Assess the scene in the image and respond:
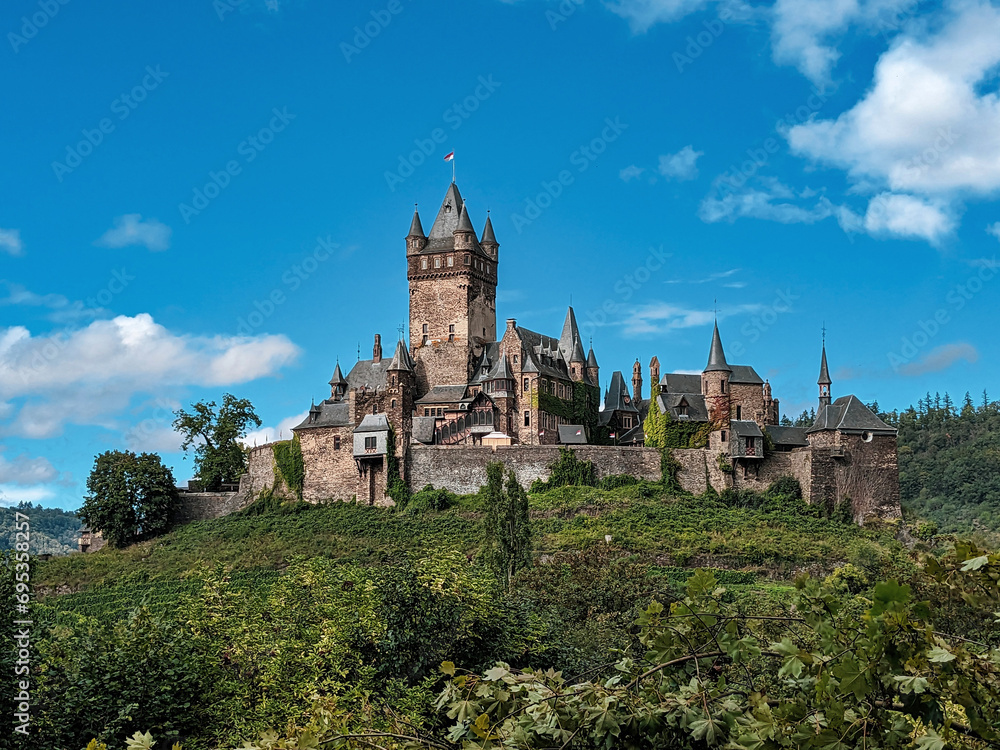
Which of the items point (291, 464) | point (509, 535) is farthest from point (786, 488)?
point (291, 464)

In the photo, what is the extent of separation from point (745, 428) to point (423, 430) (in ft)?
54.4

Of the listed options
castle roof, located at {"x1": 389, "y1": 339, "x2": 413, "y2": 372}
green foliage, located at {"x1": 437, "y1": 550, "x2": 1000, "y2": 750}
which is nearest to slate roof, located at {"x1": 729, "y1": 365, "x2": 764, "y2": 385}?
castle roof, located at {"x1": 389, "y1": 339, "x2": 413, "y2": 372}

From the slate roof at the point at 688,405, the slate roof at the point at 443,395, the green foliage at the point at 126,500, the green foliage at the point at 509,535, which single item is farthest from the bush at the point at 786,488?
the green foliage at the point at 126,500

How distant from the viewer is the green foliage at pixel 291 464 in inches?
2222

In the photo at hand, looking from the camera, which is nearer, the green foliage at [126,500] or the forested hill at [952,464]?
the green foliage at [126,500]

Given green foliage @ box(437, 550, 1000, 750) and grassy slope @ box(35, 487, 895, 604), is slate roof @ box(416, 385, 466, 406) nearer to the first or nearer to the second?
grassy slope @ box(35, 487, 895, 604)

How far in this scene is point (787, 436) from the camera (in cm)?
5191

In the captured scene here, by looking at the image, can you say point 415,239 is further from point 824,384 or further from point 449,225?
point 824,384

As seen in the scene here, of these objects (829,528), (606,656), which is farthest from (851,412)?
(606,656)

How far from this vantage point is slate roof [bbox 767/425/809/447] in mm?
51469

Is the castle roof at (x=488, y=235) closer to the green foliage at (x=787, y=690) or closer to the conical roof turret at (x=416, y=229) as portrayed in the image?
the conical roof turret at (x=416, y=229)

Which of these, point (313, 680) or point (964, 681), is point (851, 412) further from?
point (964, 681)

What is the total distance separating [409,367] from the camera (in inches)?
2261

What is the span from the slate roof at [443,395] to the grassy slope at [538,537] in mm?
7154
